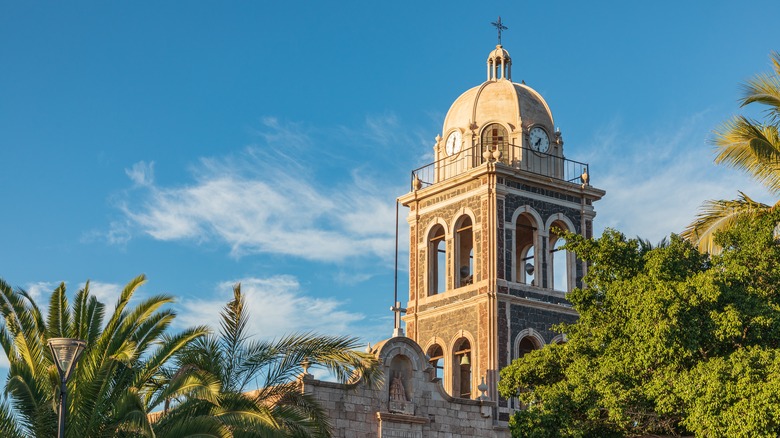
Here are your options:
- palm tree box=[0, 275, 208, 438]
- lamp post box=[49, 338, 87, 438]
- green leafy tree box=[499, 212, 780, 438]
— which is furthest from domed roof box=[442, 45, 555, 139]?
lamp post box=[49, 338, 87, 438]

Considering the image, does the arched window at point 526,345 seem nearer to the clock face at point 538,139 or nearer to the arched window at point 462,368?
the arched window at point 462,368

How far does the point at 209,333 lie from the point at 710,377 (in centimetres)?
958

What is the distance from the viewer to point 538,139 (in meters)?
42.9

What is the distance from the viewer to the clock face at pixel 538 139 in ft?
140

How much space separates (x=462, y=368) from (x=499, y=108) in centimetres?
862

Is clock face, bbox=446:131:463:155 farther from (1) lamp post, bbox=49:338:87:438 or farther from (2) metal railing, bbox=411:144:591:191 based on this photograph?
(1) lamp post, bbox=49:338:87:438

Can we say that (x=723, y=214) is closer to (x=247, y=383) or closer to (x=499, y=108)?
(x=247, y=383)

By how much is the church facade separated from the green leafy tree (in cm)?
1002

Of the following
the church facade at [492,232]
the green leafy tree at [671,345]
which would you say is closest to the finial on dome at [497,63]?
the church facade at [492,232]

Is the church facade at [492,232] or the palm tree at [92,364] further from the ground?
the church facade at [492,232]

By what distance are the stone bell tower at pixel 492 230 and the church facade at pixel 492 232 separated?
3 centimetres

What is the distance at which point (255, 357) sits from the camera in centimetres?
2423

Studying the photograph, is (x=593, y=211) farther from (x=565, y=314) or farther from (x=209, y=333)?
(x=209, y=333)

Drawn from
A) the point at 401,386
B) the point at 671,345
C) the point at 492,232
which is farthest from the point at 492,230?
the point at 671,345
